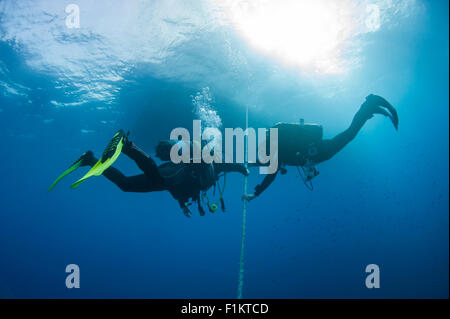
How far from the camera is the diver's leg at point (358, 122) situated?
556cm

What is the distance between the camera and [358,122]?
222 inches

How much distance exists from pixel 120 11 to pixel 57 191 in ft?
131

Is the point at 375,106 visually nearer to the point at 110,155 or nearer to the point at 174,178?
the point at 174,178

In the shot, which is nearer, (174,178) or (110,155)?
(110,155)

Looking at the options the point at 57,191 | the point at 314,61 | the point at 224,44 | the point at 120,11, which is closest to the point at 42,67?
the point at 120,11

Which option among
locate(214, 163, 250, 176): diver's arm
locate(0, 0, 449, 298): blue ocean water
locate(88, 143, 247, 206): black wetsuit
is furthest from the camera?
locate(0, 0, 449, 298): blue ocean water

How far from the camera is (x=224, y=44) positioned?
36.9ft

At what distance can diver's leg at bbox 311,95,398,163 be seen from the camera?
5559 millimetres

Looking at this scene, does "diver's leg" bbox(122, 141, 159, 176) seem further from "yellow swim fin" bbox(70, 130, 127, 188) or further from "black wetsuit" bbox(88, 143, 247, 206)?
"black wetsuit" bbox(88, 143, 247, 206)

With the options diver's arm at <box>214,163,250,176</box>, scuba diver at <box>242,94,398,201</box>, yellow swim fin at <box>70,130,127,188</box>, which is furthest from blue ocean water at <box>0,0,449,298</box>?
yellow swim fin at <box>70,130,127,188</box>

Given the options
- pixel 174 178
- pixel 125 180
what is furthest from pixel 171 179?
pixel 125 180

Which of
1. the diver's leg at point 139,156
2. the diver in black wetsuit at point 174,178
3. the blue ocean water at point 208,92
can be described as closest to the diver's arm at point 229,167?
the diver in black wetsuit at point 174,178

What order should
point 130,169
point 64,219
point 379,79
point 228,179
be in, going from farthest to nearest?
point 64,219 → point 228,179 → point 130,169 → point 379,79

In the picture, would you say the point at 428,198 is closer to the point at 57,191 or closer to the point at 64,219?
the point at 57,191
